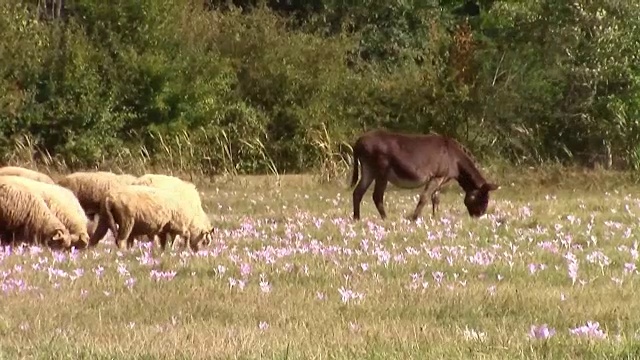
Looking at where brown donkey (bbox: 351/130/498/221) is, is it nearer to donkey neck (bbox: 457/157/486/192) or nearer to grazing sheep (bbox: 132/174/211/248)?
donkey neck (bbox: 457/157/486/192)

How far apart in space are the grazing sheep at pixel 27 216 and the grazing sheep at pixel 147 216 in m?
0.55

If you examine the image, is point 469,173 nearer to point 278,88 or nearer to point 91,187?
point 91,187

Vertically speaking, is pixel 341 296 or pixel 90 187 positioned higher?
pixel 341 296

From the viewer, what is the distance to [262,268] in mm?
A: 9000

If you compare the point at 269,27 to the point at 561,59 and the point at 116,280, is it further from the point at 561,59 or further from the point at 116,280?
the point at 116,280

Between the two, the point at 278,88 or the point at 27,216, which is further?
the point at 278,88

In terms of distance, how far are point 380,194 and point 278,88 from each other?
17482mm

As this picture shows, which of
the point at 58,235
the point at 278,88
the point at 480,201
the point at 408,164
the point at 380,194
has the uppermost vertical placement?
the point at 58,235

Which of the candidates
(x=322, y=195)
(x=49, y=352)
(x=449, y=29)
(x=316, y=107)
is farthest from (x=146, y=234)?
(x=449, y=29)

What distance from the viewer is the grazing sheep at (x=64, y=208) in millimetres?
12281

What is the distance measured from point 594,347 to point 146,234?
718cm

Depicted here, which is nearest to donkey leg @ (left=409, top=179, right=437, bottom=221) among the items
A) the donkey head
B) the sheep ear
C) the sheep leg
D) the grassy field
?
the donkey head

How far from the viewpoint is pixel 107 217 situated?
11.9 metres

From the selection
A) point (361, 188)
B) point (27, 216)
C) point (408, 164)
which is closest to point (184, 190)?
point (27, 216)
